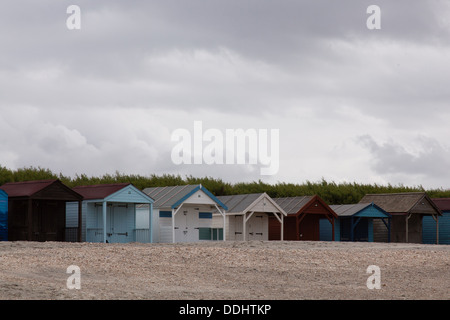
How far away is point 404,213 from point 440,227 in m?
5.86

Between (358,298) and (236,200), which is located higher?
(236,200)

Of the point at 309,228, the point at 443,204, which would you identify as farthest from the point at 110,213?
the point at 443,204

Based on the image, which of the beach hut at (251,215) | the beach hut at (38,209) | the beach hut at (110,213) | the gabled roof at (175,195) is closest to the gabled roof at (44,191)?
the beach hut at (38,209)

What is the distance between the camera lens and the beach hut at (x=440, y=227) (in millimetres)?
49406

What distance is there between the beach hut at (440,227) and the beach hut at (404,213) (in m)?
0.53

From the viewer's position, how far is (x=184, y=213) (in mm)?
37938

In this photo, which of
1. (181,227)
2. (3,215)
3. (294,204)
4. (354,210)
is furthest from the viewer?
(354,210)

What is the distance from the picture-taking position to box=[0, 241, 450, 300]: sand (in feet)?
54.3

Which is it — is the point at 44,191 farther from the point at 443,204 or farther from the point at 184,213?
the point at 443,204

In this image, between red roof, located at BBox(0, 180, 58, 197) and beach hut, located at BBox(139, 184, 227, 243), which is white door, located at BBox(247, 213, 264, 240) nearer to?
beach hut, located at BBox(139, 184, 227, 243)
